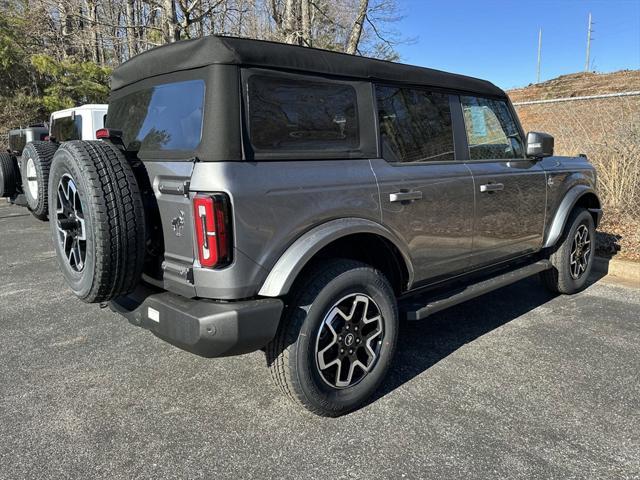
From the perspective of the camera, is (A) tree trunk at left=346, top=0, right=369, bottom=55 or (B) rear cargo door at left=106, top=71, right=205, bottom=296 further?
(A) tree trunk at left=346, top=0, right=369, bottom=55

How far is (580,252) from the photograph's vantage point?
4867 millimetres

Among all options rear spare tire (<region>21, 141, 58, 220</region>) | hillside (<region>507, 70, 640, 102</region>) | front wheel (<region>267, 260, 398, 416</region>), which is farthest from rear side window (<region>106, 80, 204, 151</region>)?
hillside (<region>507, 70, 640, 102</region>)

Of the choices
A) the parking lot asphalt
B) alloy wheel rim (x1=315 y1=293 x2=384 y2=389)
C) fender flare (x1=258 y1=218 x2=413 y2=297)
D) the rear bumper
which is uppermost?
fender flare (x1=258 y1=218 x2=413 y2=297)

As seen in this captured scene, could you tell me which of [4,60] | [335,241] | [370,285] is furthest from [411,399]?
[4,60]

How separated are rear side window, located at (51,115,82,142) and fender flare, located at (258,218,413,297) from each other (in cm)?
692

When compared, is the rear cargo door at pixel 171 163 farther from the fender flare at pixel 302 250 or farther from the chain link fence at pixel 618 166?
the chain link fence at pixel 618 166

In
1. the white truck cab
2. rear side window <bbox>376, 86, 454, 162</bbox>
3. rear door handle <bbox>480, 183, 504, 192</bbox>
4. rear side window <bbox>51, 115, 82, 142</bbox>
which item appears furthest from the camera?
rear side window <bbox>51, 115, 82, 142</bbox>

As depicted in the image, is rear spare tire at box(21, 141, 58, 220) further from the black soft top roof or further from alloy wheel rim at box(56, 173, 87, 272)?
alloy wheel rim at box(56, 173, 87, 272)

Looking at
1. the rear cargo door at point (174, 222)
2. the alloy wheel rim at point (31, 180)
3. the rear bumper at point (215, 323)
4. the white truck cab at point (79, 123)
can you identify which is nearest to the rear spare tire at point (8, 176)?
the white truck cab at point (79, 123)

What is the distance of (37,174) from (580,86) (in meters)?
26.1

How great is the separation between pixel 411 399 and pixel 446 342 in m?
0.94

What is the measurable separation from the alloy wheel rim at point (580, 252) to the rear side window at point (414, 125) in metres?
2.05

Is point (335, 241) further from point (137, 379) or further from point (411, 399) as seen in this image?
point (137, 379)

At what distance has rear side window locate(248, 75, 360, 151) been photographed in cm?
250
